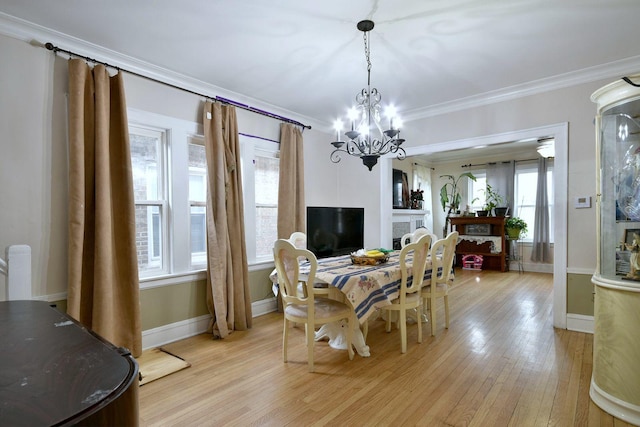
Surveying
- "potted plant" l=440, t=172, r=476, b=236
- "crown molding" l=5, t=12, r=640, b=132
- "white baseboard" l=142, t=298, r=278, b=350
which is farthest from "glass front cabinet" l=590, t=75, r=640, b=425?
"potted plant" l=440, t=172, r=476, b=236

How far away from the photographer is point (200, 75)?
3.28 metres

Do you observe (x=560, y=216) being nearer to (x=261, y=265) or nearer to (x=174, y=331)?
(x=261, y=265)

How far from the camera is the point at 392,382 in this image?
235 cm

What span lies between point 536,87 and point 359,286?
294cm

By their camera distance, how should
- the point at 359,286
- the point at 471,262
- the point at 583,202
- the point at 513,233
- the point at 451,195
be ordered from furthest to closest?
the point at 451,195 → the point at 471,262 → the point at 513,233 → the point at 583,202 → the point at 359,286

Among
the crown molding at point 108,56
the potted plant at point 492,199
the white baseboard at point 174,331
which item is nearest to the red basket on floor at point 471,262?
the potted plant at point 492,199

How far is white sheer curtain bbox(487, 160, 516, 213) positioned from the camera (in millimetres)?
7039

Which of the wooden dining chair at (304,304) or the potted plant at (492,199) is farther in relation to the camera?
the potted plant at (492,199)

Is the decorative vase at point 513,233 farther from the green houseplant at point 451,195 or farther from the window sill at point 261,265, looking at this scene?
the window sill at point 261,265

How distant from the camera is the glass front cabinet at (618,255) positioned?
1918 millimetres

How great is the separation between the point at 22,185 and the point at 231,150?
5.76ft

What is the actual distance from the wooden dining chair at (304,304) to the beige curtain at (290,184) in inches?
60.4

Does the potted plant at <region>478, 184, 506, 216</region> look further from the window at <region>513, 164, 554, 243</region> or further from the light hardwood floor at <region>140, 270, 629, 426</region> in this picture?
the light hardwood floor at <region>140, 270, 629, 426</region>

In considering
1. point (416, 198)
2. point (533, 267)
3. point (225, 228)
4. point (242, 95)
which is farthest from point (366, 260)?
point (533, 267)
